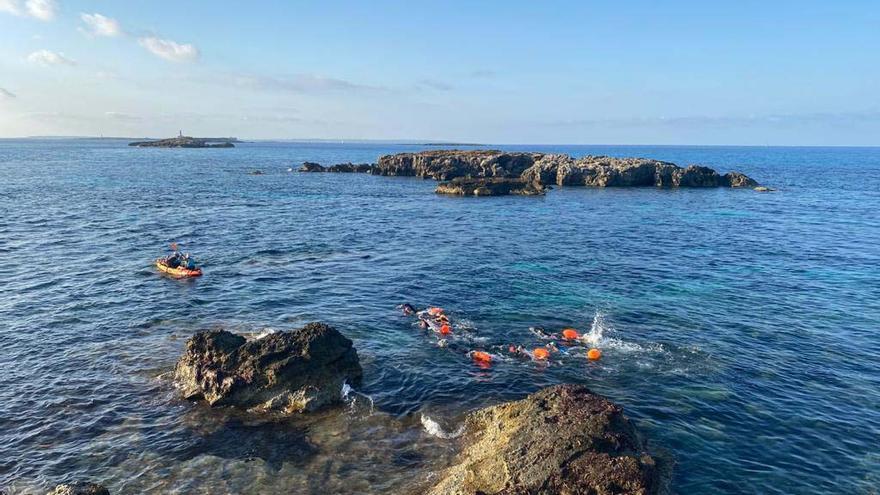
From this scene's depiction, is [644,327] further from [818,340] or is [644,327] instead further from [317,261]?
[317,261]

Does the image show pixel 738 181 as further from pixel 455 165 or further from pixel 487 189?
pixel 455 165

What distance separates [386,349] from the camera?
1166 inches

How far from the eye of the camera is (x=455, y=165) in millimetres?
133875

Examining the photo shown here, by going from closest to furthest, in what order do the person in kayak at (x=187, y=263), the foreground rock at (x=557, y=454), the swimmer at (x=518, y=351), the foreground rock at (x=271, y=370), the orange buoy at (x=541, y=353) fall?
1. the foreground rock at (x=557, y=454)
2. the foreground rock at (x=271, y=370)
3. the orange buoy at (x=541, y=353)
4. the swimmer at (x=518, y=351)
5. the person in kayak at (x=187, y=263)

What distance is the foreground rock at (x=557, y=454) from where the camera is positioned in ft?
53.7

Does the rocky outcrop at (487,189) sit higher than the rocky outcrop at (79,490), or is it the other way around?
the rocky outcrop at (487,189)

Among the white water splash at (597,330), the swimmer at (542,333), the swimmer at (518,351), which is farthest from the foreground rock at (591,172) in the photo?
the swimmer at (518,351)

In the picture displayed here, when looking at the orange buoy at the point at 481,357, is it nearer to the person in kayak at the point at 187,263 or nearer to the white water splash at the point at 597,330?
the white water splash at the point at 597,330

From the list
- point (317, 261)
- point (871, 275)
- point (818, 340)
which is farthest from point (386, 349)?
point (871, 275)

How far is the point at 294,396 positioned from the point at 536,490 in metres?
11.5

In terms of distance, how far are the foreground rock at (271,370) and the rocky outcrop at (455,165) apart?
10204 cm

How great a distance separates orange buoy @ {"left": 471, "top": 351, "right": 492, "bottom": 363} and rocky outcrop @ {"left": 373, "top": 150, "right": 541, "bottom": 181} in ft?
321

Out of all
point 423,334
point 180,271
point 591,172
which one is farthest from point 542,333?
point 591,172

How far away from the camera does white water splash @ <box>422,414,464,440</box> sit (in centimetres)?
2116
